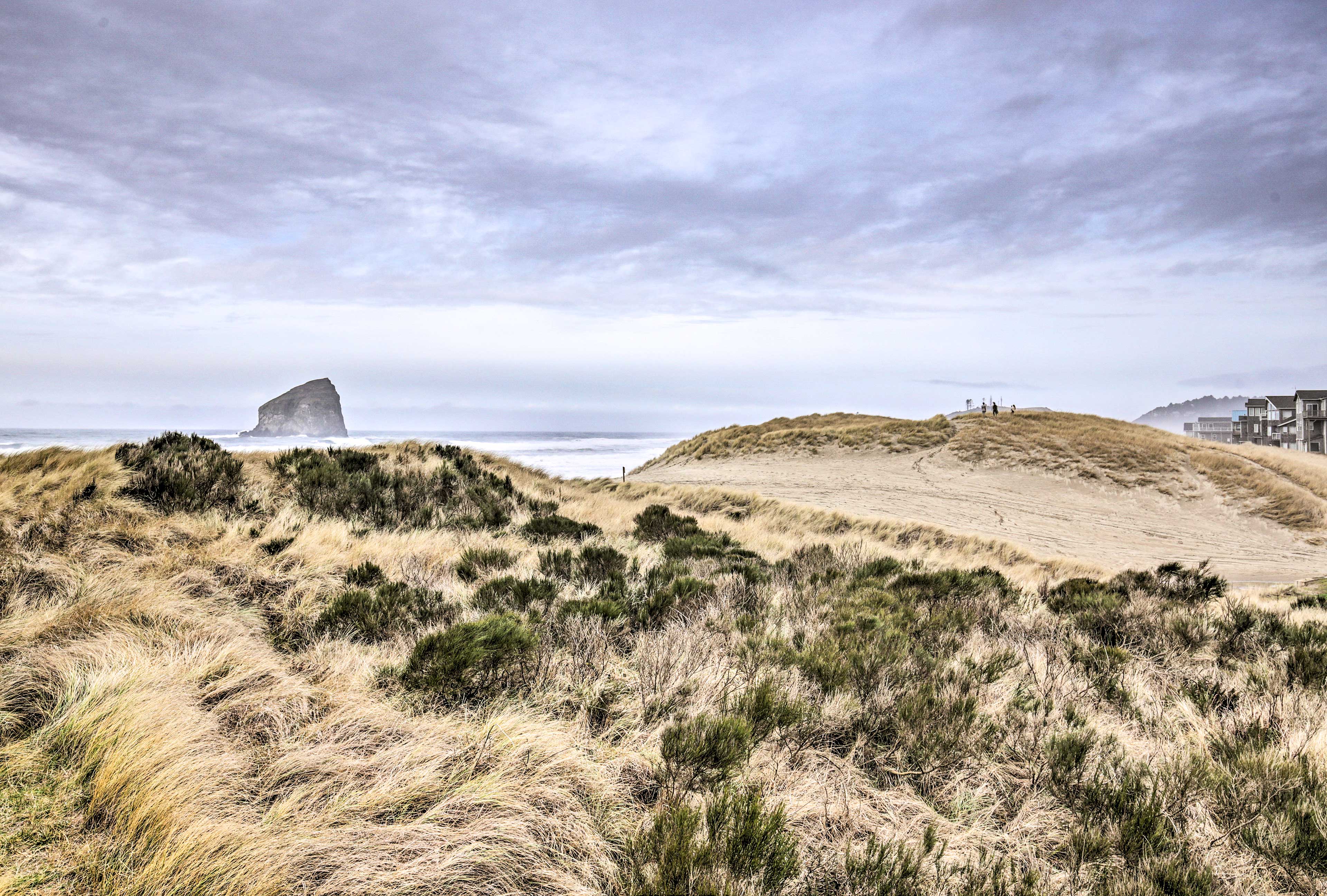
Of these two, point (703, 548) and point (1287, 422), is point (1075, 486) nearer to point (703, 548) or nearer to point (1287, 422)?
point (703, 548)

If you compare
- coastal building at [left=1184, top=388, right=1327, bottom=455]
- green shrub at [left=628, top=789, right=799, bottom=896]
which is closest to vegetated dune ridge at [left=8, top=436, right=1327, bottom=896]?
green shrub at [left=628, top=789, right=799, bottom=896]

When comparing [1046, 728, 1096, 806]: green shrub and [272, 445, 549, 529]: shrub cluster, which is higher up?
[272, 445, 549, 529]: shrub cluster

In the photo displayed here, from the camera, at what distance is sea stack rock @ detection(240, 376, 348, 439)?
92000mm

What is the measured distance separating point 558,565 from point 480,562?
871 millimetres

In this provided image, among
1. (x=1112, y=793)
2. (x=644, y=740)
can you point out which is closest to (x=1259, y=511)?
(x=1112, y=793)

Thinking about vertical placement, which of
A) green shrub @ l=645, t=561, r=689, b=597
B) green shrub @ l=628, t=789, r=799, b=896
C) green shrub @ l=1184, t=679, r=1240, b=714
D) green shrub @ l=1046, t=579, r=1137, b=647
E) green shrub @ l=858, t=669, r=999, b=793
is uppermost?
green shrub @ l=628, t=789, r=799, b=896

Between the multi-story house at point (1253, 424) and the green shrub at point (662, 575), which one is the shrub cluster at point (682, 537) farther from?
the multi-story house at point (1253, 424)

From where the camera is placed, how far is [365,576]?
5.74m

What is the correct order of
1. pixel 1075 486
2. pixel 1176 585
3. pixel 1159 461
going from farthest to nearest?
1. pixel 1159 461
2. pixel 1075 486
3. pixel 1176 585

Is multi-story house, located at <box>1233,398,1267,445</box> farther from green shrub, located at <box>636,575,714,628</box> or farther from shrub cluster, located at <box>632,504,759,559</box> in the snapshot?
green shrub, located at <box>636,575,714,628</box>

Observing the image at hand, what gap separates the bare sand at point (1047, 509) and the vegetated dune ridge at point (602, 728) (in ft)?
42.7

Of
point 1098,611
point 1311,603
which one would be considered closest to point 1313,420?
point 1311,603

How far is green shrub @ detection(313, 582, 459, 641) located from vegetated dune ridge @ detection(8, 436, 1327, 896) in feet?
0.12

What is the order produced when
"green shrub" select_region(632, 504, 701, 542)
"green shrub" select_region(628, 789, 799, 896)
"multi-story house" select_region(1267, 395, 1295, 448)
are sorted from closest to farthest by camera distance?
"green shrub" select_region(628, 789, 799, 896) → "green shrub" select_region(632, 504, 701, 542) → "multi-story house" select_region(1267, 395, 1295, 448)
